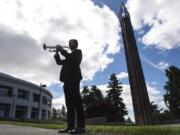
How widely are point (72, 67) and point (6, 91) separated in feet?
216

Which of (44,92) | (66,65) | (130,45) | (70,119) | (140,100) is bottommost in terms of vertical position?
(70,119)

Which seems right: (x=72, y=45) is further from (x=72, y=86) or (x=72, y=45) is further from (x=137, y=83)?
(x=137, y=83)

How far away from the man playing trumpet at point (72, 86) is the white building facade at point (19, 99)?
2470 inches

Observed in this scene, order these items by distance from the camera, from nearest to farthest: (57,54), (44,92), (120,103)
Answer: (57,54) < (120,103) < (44,92)

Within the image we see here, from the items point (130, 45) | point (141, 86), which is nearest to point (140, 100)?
point (141, 86)

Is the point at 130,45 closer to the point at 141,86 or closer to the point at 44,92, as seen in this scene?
the point at 141,86

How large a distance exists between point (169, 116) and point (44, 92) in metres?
42.7

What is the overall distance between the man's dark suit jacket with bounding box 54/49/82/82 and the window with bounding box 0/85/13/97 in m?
64.3

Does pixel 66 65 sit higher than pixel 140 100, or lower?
lower

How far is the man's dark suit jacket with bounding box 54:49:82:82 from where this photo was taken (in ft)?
16.7

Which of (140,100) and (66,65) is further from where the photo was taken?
(140,100)

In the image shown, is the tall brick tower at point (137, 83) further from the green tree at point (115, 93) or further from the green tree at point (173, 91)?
the green tree at point (115, 93)

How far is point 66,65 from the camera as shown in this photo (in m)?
5.16

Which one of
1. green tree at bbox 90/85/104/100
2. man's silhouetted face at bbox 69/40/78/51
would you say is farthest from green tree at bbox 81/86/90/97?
man's silhouetted face at bbox 69/40/78/51
